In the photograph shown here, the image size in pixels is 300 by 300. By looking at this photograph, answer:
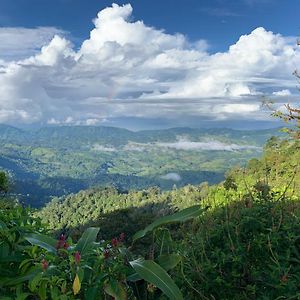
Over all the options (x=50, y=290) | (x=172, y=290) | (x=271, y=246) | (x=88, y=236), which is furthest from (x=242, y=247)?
(x=50, y=290)

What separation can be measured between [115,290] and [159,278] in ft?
0.69

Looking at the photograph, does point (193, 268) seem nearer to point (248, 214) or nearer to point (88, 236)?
point (248, 214)

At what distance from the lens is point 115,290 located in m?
1.89

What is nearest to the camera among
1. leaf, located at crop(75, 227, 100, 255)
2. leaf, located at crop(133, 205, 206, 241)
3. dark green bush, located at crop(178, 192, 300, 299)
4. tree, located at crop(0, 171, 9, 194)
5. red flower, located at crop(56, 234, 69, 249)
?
red flower, located at crop(56, 234, 69, 249)

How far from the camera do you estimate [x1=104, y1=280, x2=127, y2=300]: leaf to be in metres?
1.88

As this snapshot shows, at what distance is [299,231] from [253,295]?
0.54m

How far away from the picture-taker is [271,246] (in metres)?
2.55

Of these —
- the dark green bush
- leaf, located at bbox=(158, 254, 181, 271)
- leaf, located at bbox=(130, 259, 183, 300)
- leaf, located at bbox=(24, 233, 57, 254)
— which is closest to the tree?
the dark green bush

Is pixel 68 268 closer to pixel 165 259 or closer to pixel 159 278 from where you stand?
pixel 159 278

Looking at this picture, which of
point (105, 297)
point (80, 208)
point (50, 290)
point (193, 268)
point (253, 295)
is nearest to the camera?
point (50, 290)

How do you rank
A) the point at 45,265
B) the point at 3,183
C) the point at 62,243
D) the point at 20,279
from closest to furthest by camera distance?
the point at 45,265, the point at 20,279, the point at 62,243, the point at 3,183

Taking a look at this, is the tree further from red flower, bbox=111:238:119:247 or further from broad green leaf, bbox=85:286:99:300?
broad green leaf, bbox=85:286:99:300

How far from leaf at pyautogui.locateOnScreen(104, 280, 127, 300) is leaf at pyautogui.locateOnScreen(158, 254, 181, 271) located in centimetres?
36

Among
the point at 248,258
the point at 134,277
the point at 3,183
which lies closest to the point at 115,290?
the point at 134,277
